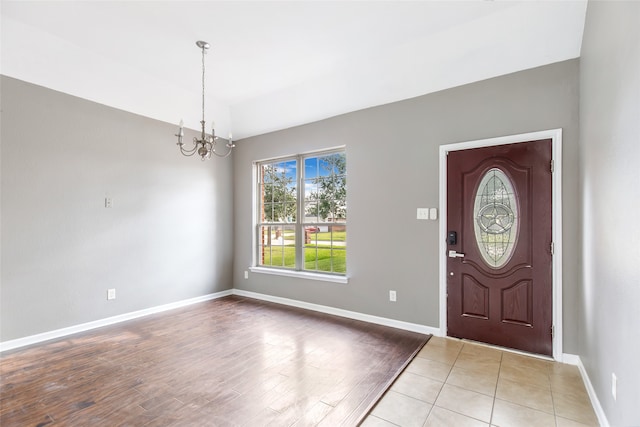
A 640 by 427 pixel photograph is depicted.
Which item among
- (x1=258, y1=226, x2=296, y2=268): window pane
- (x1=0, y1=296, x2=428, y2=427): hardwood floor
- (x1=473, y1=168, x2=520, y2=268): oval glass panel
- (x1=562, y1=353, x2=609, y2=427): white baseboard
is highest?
(x1=473, y1=168, x2=520, y2=268): oval glass panel

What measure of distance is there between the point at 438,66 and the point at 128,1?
290 centimetres

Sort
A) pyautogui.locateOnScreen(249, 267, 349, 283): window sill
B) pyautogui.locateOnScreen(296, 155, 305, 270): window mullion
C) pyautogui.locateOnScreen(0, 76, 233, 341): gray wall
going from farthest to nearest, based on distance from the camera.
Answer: pyautogui.locateOnScreen(296, 155, 305, 270): window mullion, pyautogui.locateOnScreen(249, 267, 349, 283): window sill, pyautogui.locateOnScreen(0, 76, 233, 341): gray wall

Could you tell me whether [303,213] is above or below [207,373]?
above

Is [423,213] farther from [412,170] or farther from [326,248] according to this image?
[326,248]

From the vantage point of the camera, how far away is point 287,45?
3.10m

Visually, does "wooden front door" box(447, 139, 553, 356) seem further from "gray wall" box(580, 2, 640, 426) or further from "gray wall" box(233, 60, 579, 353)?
"gray wall" box(580, 2, 640, 426)

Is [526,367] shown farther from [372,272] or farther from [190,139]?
Answer: [190,139]

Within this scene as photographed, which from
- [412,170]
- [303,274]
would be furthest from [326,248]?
[412,170]

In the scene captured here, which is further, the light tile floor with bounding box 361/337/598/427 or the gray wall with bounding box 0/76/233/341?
the gray wall with bounding box 0/76/233/341

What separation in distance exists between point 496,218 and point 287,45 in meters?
2.77

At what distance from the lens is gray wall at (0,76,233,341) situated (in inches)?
120

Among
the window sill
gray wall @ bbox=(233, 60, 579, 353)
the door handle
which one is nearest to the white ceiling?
gray wall @ bbox=(233, 60, 579, 353)

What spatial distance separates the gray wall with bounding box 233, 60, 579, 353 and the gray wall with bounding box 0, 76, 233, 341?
1731mm

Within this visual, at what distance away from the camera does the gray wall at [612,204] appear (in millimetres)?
1332
